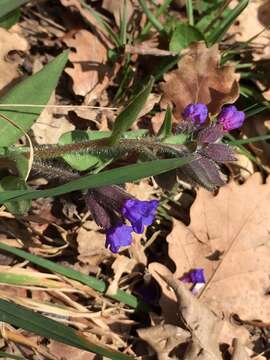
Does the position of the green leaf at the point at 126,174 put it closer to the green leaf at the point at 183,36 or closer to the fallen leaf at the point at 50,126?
the fallen leaf at the point at 50,126

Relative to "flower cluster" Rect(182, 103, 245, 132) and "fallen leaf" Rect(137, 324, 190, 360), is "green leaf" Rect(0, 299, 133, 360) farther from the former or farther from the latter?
"flower cluster" Rect(182, 103, 245, 132)

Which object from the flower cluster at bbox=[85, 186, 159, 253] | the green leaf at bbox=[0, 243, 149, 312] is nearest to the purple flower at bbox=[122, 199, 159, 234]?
the flower cluster at bbox=[85, 186, 159, 253]

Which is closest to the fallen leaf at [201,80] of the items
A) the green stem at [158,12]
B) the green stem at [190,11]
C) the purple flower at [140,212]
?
the green stem at [190,11]

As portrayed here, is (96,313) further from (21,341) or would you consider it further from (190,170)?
(190,170)

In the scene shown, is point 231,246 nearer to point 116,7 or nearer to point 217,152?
point 217,152

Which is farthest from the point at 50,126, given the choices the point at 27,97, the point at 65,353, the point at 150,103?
the point at 65,353

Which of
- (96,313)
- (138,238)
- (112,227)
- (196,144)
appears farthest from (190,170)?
(96,313)
